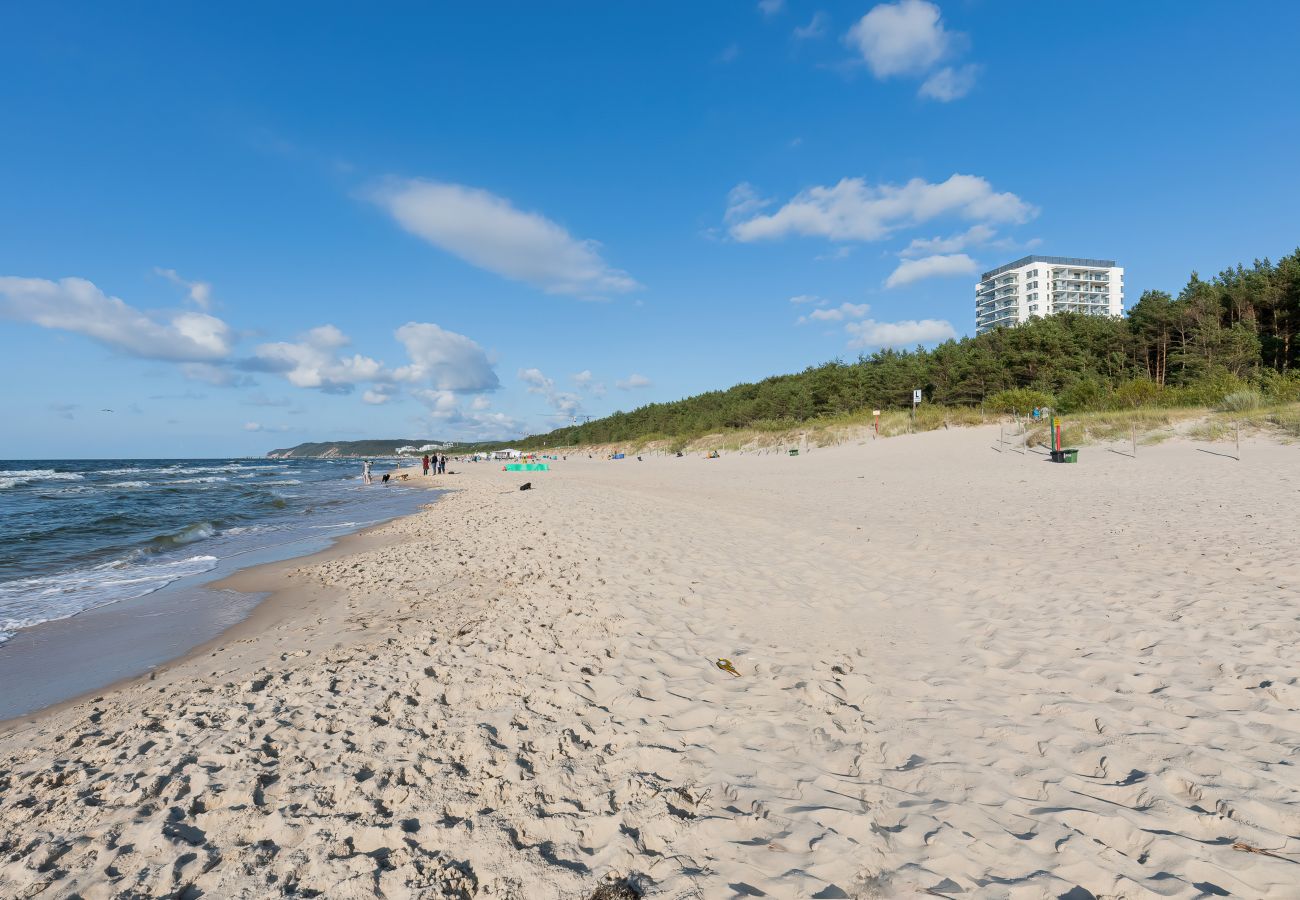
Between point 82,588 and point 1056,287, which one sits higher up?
point 1056,287

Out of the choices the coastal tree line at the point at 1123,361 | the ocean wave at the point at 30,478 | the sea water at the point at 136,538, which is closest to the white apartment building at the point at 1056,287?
the coastal tree line at the point at 1123,361

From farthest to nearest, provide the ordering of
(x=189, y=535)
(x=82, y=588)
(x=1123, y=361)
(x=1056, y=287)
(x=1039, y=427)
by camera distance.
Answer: (x=1056, y=287) < (x=1123, y=361) < (x=1039, y=427) < (x=189, y=535) < (x=82, y=588)

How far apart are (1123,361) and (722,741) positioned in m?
44.9

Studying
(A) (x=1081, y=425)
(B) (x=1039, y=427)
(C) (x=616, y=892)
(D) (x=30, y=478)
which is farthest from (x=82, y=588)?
(D) (x=30, y=478)

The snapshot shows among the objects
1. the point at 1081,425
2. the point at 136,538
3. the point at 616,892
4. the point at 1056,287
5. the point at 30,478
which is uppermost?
the point at 1056,287

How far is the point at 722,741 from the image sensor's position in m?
3.56

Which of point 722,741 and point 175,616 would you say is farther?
point 175,616

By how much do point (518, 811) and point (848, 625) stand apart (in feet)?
12.6

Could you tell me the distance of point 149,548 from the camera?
1273 centimetres

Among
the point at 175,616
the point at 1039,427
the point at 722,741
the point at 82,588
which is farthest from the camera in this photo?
the point at 1039,427

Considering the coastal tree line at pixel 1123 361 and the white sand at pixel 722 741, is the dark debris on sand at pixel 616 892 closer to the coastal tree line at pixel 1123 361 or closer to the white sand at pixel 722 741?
the white sand at pixel 722 741

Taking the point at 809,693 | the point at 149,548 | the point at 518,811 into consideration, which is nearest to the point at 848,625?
the point at 809,693

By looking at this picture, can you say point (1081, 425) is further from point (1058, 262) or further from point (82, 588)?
point (1058, 262)

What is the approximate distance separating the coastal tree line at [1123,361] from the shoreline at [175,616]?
30093 mm
